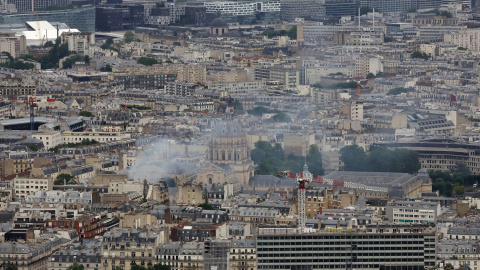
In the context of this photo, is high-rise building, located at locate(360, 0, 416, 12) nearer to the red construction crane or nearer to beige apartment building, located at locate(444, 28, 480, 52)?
beige apartment building, located at locate(444, 28, 480, 52)

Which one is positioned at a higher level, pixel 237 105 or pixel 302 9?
pixel 302 9

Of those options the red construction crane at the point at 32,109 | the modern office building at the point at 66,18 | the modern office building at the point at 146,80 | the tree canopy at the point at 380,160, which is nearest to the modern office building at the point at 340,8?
the modern office building at the point at 66,18

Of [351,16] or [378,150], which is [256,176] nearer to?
[378,150]

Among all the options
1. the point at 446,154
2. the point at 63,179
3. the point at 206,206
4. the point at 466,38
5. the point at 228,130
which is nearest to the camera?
the point at 206,206

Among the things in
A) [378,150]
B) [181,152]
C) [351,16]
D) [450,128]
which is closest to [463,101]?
[450,128]

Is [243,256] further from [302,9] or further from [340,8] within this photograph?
[340,8]

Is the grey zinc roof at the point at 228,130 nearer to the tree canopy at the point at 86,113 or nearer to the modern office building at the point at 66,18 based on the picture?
the tree canopy at the point at 86,113

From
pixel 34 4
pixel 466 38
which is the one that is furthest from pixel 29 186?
pixel 34 4
